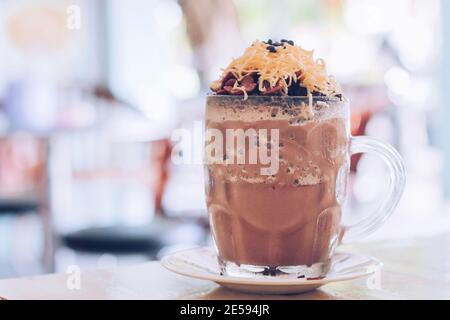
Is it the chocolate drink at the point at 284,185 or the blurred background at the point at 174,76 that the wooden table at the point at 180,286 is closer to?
the chocolate drink at the point at 284,185

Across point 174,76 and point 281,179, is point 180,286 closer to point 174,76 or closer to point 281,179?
point 281,179

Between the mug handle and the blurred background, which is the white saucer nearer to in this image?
the mug handle

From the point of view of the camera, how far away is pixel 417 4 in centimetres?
596

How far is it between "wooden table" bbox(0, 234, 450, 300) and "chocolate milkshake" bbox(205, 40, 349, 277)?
0.04 m

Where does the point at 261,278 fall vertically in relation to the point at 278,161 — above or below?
below

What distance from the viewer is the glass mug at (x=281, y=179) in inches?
30.4

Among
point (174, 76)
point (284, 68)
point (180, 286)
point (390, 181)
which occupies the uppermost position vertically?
point (174, 76)

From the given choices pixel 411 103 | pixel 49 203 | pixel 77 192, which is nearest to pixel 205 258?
pixel 49 203

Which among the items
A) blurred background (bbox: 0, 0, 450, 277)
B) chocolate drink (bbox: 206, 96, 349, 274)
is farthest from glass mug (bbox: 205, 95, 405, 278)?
blurred background (bbox: 0, 0, 450, 277)

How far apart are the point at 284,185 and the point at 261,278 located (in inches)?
3.6

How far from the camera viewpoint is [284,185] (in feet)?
2.55

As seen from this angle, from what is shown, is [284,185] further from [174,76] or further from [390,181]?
[174,76]

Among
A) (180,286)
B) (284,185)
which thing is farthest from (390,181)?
(180,286)

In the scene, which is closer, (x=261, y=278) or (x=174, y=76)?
(x=261, y=278)
